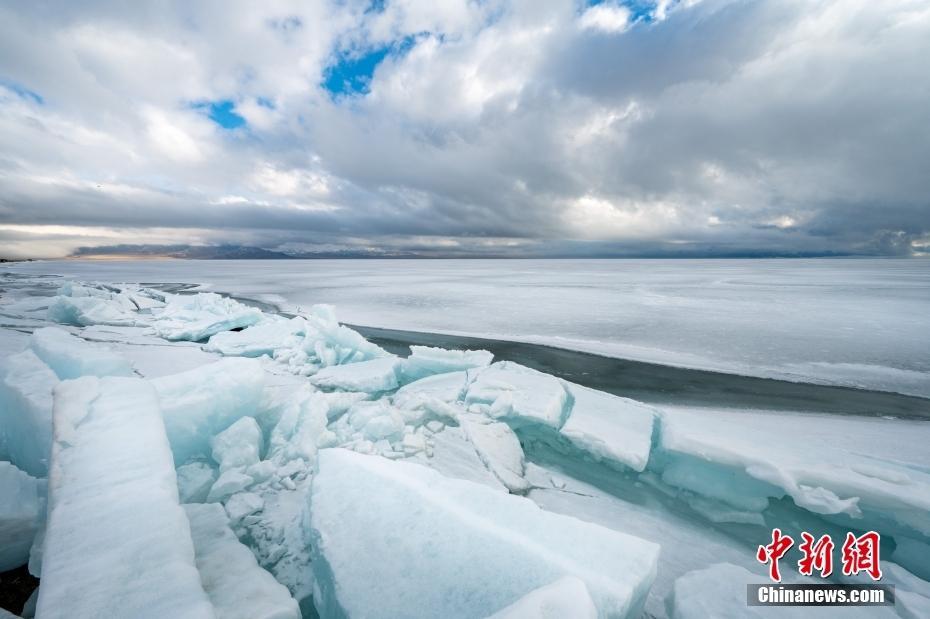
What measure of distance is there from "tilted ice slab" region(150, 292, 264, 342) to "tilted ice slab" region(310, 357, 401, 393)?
4.30 m

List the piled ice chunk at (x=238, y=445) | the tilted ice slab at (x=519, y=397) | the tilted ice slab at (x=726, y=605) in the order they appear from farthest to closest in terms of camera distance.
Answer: the tilted ice slab at (x=519, y=397)
the piled ice chunk at (x=238, y=445)
the tilted ice slab at (x=726, y=605)

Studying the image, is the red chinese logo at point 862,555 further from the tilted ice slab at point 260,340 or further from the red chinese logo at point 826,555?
the tilted ice slab at point 260,340

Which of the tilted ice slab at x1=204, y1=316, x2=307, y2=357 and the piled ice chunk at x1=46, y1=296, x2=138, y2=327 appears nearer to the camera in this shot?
Answer: the tilted ice slab at x1=204, y1=316, x2=307, y2=357

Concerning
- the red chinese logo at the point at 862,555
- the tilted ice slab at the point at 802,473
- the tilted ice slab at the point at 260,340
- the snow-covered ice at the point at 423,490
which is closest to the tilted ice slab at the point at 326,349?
the tilted ice slab at the point at 260,340

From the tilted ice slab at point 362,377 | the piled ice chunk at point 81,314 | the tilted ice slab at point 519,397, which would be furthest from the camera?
the piled ice chunk at point 81,314

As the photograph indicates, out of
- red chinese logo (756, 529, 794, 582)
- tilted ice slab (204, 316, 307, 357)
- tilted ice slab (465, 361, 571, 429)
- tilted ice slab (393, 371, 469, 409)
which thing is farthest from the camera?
tilted ice slab (204, 316, 307, 357)

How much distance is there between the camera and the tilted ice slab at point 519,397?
3.80 m

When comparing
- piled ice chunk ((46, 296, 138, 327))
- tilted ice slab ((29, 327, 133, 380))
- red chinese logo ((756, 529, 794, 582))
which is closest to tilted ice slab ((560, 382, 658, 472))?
red chinese logo ((756, 529, 794, 582))

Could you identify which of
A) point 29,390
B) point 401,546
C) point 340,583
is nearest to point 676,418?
point 401,546

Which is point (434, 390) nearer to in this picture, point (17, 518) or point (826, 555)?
point (17, 518)

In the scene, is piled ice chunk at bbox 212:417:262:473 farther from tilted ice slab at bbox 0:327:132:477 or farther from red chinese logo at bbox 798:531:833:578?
red chinese logo at bbox 798:531:833:578

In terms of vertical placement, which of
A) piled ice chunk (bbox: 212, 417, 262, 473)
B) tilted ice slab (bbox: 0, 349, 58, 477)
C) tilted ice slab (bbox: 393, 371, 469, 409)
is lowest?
tilted ice slab (bbox: 393, 371, 469, 409)

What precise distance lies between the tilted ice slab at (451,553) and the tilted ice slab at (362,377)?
9.16 feet

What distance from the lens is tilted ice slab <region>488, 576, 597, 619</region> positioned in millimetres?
1374
